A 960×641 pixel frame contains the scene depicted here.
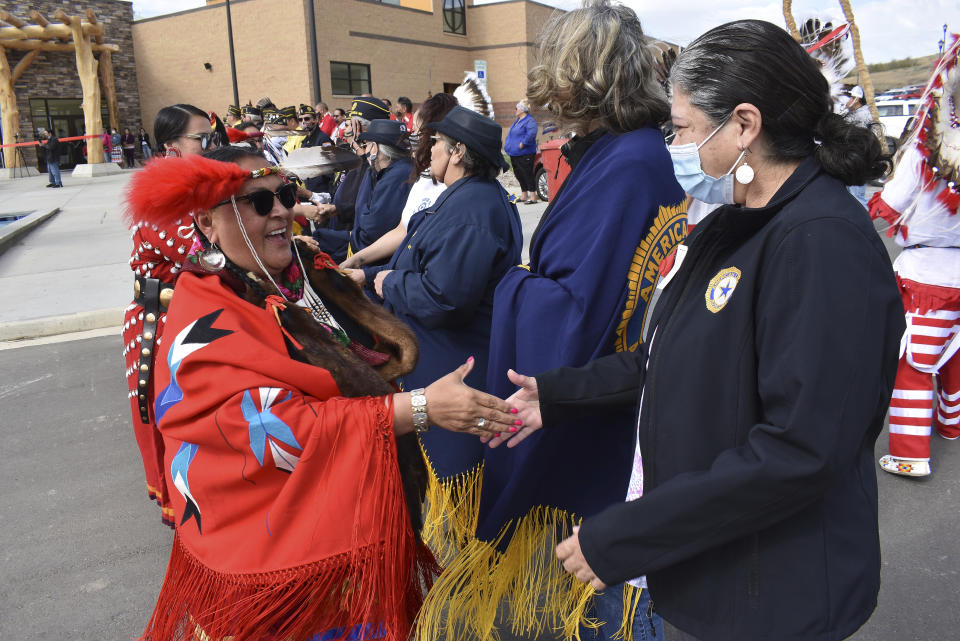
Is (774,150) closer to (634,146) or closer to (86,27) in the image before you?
(634,146)

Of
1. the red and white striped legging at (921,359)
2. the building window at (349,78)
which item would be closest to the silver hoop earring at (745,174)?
the red and white striped legging at (921,359)

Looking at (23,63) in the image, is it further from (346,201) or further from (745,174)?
(745,174)

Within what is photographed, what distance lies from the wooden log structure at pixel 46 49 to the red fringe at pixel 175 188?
2733 cm

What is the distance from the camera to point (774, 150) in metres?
1.45

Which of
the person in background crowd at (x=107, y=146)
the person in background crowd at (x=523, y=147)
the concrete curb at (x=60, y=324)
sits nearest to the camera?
the concrete curb at (x=60, y=324)

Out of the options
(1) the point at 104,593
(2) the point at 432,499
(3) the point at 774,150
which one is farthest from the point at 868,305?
(1) the point at 104,593

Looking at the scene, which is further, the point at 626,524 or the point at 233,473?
the point at 233,473

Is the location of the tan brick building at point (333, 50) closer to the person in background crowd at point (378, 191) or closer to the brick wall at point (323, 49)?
the brick wall at point (323, 49)

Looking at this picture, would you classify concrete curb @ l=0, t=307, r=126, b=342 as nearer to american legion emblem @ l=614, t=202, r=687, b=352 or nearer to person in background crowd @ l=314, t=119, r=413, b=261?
person in background crowd @ l=314, t=119, r=413, b=261

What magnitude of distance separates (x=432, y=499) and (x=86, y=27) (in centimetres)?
2919

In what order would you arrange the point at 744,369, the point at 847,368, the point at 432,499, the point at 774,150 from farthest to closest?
the point at 432,499
the point at 774,150
the point at 744,369
the point at 847,368

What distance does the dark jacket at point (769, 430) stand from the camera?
47.9 inches

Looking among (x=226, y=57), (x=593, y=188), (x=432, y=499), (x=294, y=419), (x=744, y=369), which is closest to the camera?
(x=744, y=369)

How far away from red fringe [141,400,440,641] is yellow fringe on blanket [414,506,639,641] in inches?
20.8
